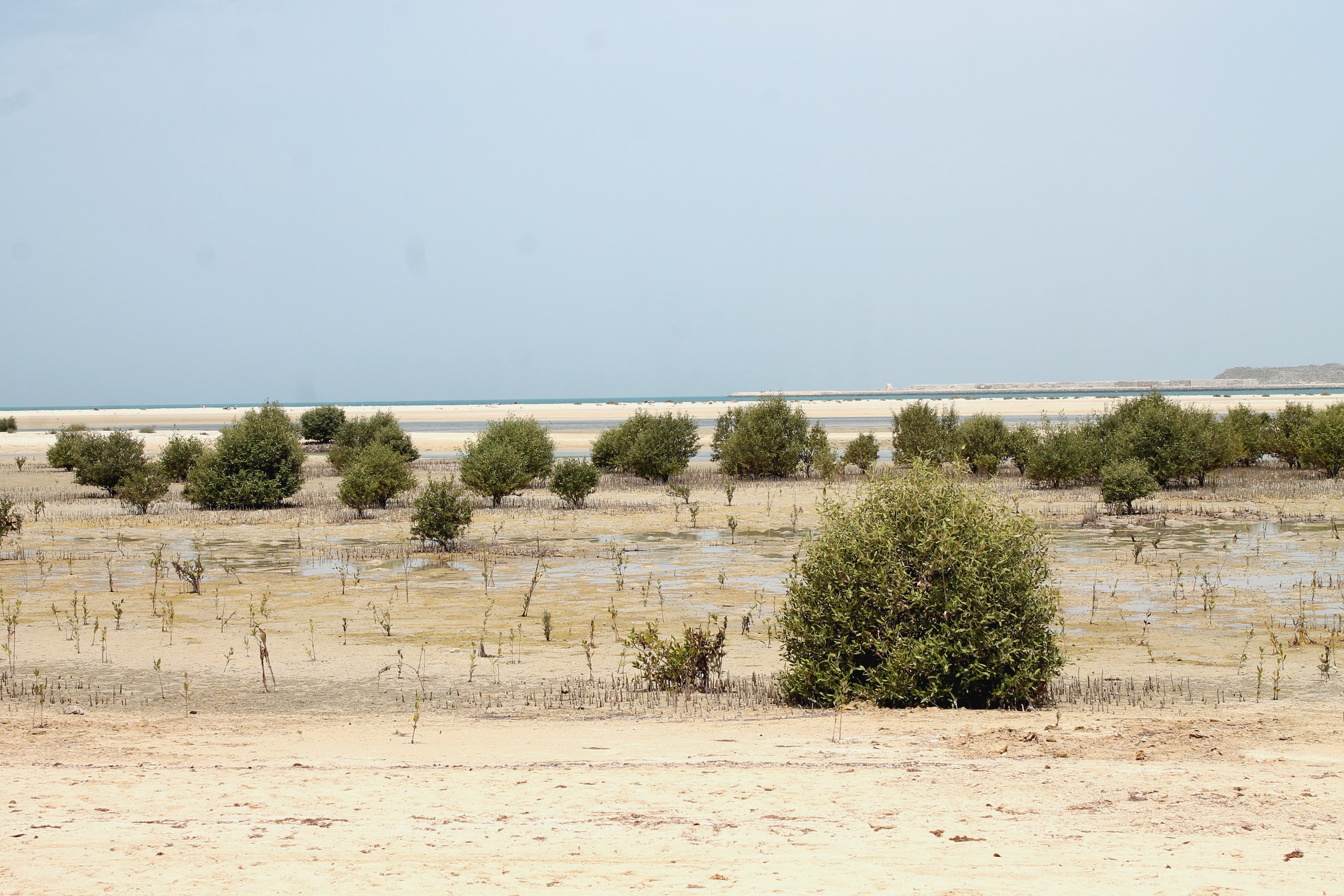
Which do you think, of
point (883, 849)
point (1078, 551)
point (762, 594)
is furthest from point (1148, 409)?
point (883, 849)

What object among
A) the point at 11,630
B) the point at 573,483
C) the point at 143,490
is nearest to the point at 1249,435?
the point at 573,483

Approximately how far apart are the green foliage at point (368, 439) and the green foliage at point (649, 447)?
8.04m

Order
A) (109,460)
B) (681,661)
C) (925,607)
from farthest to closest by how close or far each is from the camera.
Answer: (109,460) → (681,661) → (925,607)

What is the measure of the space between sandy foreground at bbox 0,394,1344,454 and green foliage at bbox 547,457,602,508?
55.3 feet

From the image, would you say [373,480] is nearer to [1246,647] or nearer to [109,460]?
[109,460]

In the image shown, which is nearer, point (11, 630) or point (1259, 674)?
point (1259, 674)

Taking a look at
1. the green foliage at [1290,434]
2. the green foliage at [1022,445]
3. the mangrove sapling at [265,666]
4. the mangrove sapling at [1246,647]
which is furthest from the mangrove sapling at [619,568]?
the green foliage at [1290,434]

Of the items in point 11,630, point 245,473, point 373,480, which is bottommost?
point 11,630

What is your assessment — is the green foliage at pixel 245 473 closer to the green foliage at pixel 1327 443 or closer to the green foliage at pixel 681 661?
the green foliage at pixel 681 661

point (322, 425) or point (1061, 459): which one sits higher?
point (322, 425)

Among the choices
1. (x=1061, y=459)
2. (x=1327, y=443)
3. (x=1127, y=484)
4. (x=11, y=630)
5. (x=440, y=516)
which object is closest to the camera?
(x=11, y=630)

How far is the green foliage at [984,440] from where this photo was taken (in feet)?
117

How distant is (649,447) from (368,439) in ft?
51.7

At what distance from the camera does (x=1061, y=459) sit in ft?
99.0
